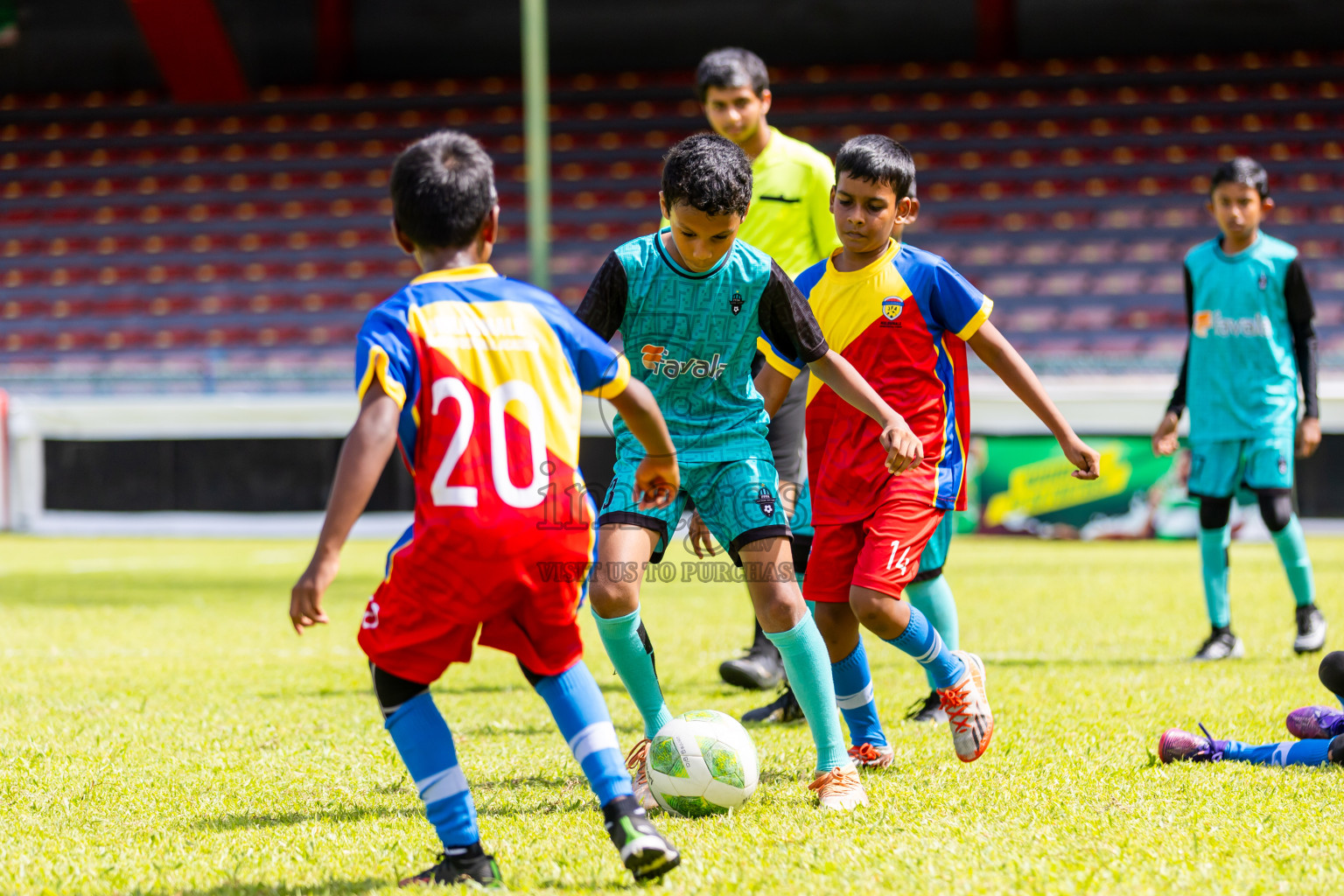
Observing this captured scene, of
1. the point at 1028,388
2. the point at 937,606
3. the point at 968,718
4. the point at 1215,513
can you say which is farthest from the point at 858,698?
the point at 1215,513

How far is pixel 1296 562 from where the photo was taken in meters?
5.64

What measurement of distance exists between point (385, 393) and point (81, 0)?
2130cm

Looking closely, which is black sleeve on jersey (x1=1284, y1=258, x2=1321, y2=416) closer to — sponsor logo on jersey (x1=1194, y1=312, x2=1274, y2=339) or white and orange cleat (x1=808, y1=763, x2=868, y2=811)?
sponsor logo on jersey (x1=1194, y1=312, x2=1274, y2=339)

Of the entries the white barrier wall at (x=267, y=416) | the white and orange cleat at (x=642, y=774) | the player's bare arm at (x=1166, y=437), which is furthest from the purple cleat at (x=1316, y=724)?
the white barrier wall at (x=267, y=416)

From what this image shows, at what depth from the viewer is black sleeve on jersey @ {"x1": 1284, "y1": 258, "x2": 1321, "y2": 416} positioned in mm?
5668

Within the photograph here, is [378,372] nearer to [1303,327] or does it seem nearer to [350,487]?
[350,487]

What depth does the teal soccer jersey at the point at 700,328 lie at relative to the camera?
3193 mm

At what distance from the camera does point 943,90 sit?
62.4 ft

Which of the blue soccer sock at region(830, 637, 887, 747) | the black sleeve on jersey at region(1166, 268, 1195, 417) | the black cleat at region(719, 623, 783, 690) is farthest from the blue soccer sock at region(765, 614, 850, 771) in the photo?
the black sleeve on jersey at region(1166, 268, 1195, 417)

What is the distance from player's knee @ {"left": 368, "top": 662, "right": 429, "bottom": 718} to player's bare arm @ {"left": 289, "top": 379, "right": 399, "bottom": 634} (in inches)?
8.2

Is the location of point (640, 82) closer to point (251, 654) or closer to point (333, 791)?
point (251, 654)

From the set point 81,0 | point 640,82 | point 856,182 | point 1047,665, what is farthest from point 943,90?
point 856,182

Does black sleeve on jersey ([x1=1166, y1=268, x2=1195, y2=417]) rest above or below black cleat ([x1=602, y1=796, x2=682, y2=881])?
above

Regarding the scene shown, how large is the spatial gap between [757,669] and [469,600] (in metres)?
2.55
